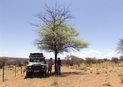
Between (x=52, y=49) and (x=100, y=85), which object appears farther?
(x=52, y=49)

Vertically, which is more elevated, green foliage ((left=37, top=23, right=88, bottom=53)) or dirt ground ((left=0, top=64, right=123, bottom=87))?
green foliage ((left=37, top=23, right=88, bottom=53))

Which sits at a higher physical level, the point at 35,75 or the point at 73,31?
the point at 73,31

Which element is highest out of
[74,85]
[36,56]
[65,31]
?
[65,31]

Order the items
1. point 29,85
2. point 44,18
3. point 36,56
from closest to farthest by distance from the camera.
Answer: point 29,85
point 36,56
point 44,18

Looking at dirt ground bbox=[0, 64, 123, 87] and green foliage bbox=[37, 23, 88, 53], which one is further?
green foliage bbox=[37, 23, 88, 53]

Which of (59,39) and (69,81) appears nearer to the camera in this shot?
(69,81)

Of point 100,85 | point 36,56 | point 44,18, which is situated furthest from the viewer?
point 44,18

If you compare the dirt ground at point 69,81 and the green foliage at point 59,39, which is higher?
the green foliage at point 59,39

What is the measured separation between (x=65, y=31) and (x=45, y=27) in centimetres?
236

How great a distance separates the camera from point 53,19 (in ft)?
130

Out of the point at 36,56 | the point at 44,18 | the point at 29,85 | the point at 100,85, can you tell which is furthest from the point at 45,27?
the point at 100,85

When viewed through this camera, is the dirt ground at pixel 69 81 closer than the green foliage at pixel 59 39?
Yes

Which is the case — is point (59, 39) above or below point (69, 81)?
above

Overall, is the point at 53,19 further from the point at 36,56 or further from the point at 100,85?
the point at 100,85
